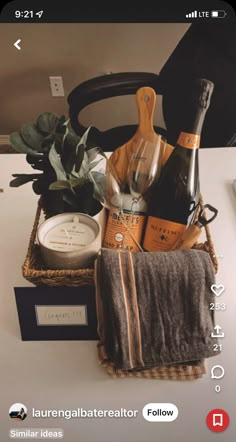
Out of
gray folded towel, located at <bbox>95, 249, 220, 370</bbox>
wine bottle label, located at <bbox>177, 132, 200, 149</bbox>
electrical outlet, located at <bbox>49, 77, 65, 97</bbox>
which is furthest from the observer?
electrical outlet, located at <bbox>49, 77, 65, 97</bbox>

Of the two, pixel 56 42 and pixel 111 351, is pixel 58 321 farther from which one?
pixel 56 42

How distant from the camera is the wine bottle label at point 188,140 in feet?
1.70

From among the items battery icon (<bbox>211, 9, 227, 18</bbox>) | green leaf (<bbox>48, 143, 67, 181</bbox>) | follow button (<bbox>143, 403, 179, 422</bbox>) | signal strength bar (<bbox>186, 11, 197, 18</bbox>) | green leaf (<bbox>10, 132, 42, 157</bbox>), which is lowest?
follow button (<bbox>143, 403, 179, 422</bbox>)

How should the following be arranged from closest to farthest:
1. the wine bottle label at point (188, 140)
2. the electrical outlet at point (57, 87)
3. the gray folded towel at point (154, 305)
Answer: the gray folded towel at point (154, 305) → the wine bottle label at point (188, 140) → the electrical outlet at point (57, 87)

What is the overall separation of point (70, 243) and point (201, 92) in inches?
9.1

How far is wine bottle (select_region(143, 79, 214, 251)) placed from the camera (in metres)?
0.49

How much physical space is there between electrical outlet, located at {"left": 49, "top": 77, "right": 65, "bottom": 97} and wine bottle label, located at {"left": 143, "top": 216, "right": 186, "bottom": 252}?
1.02 feet

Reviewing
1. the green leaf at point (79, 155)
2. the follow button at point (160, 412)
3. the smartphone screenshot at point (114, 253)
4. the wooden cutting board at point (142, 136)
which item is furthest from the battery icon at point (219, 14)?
the follow button at point (160, 412)

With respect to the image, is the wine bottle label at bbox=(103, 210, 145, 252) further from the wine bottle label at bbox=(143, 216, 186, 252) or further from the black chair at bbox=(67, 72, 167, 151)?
the black chair at bbox=(67, 72, 167, 151)

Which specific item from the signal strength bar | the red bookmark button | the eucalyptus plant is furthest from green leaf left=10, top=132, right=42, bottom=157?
the red bookmark button

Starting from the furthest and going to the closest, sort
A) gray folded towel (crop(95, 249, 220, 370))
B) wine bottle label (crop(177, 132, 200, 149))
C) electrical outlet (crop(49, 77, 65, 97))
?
electrical outlet (crop(49, 77, 65, 97)) → wine bottle label (crop(177, 132, 200, 149)) → gray folded towel (crop(95, 249, 220, 370))

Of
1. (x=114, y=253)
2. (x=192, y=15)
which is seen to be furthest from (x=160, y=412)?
(x=192, y=15)

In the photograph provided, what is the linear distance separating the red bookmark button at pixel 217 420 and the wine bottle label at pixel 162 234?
0.57 feet

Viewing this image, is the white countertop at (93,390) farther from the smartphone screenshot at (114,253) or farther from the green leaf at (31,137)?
the green leaf at (31,137)
